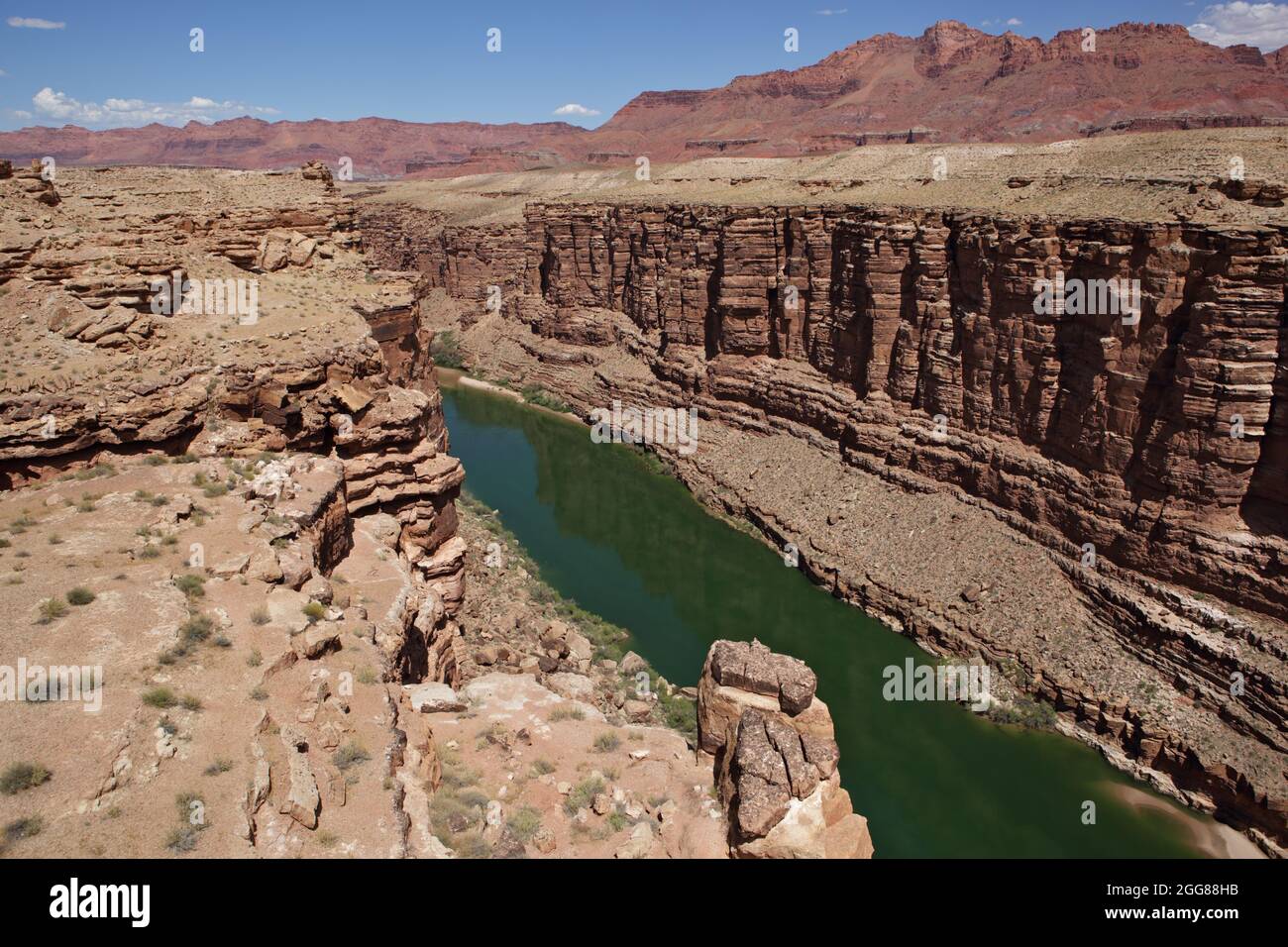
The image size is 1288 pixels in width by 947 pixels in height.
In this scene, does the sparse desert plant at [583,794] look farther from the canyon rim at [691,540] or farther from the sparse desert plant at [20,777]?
the sparse desert plant at [20,777]

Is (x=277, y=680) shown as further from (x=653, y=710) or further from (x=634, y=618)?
(x=634, y=618)

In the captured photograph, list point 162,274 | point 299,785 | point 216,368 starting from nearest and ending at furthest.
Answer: point 299,785 < point 216,368 < point 162,274

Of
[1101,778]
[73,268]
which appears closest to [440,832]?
[73,268]

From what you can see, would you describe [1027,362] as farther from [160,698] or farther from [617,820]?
[160,698]

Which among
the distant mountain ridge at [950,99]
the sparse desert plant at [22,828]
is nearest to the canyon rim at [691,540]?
the sparse desert plant at [22,828]

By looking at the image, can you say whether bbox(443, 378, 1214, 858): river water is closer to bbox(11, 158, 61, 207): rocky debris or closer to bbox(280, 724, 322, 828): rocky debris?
bbox(280, 724, 322, 828): rocky debris

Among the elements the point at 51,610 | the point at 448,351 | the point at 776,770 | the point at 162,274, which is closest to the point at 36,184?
the point at 162,274
